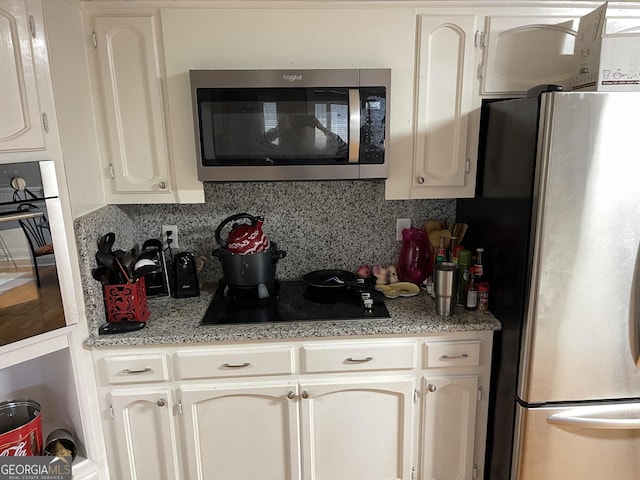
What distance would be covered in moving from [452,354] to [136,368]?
1.21 m

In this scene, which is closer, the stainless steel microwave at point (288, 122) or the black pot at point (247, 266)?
the stainless steel microwave at point (288, 122)

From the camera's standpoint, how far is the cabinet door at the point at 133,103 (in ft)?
5.43

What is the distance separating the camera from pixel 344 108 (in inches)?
64.9

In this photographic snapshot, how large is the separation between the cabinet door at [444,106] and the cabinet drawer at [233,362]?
2.85 ft

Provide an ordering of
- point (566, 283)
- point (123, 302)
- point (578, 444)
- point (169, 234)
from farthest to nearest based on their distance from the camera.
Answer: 1. point (169, 234)
2. point (123, 302)
3. point (578, 444)
4. point (566, 283)

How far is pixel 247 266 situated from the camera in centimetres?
185

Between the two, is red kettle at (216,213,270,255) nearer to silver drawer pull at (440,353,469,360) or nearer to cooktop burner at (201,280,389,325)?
cooktop burner at (201,280,389,325)

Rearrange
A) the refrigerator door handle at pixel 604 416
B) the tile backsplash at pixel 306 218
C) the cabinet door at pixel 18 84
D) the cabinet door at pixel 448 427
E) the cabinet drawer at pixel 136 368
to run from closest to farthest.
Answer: the cabinet door at pixel 18 84 < the refrigerator door handle at pixel 604 416 < the cabinet drawer at pixel 136 368 < the cabinet door at pixel 448 427 < the tile backsplash at pixel 306 218

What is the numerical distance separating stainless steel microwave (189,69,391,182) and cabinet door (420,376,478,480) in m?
0.94

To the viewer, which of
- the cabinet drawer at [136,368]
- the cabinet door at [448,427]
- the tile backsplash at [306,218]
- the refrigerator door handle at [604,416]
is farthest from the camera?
the tile backsplash at [306,218]

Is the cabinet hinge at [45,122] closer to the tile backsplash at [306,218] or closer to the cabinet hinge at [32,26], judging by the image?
the cabinet hinge at [32,26]

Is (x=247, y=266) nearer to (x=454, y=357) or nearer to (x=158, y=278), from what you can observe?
(x=158, y=278)

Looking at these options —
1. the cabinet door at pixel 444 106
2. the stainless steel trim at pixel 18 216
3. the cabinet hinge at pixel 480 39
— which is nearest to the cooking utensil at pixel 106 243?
the stainless steel trim at pixel 18 216

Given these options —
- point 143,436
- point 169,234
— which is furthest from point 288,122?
point 143,436
